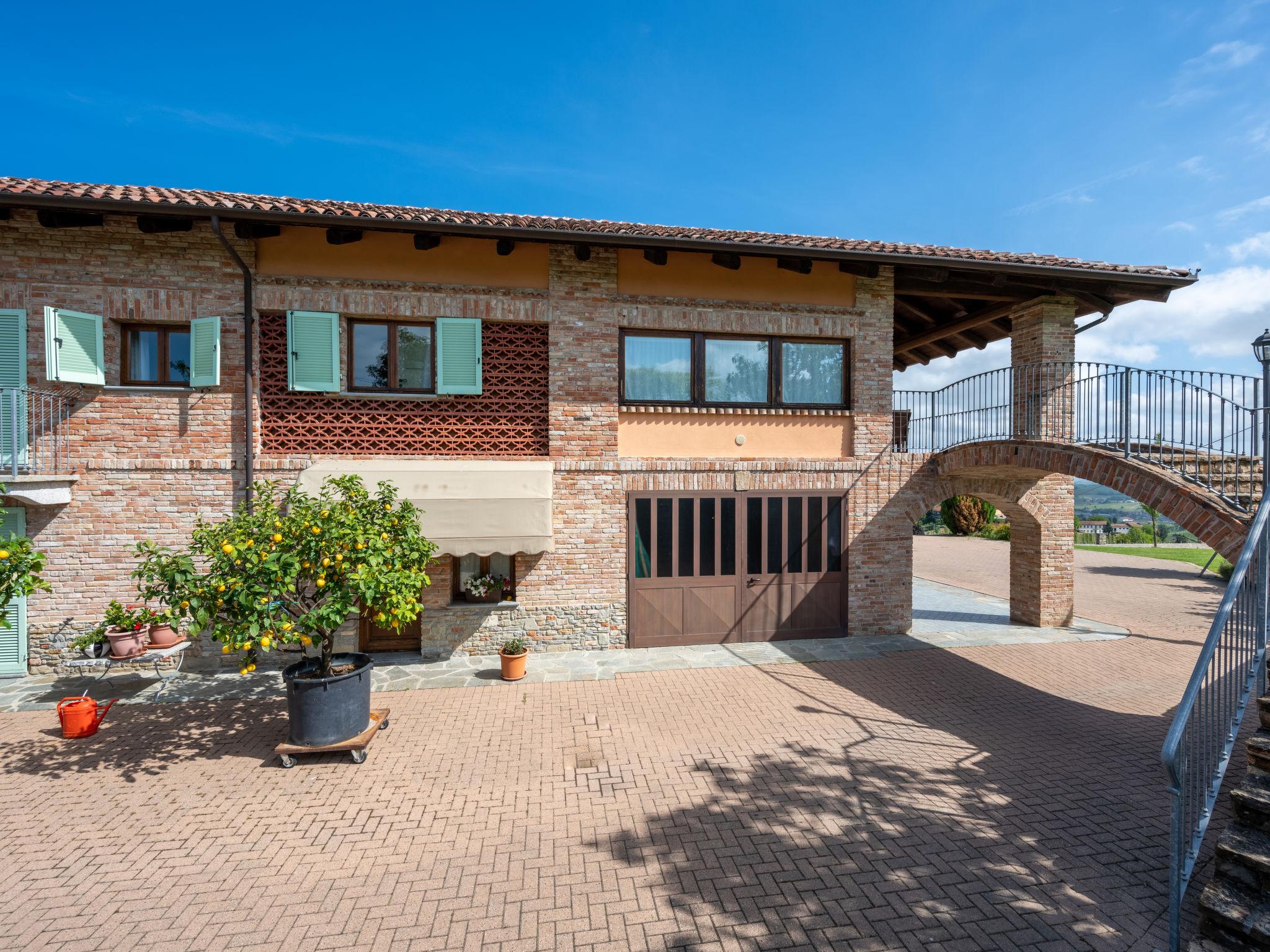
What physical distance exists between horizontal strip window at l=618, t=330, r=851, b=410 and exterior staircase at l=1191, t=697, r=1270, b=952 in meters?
8.20

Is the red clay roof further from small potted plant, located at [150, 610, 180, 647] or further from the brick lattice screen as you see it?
small potted plant, located at [150, 610, 180, 647]

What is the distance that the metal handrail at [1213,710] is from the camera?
3.99 m

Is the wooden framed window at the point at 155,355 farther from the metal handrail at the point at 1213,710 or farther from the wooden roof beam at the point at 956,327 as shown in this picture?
the wooden roof beam at the point at 956,327

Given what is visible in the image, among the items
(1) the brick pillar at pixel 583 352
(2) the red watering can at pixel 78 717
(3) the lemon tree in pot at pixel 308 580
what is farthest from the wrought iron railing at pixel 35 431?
(1) the brick pillar at pixel 583 352

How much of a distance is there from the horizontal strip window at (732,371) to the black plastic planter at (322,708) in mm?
6774

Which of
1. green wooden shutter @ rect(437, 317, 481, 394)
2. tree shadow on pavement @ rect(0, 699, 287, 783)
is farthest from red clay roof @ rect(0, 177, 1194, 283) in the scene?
tree shadow on pavement @ rect(0, 699, 287, 783)

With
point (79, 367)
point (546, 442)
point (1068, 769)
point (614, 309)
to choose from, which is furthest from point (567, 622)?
point (79, 367)

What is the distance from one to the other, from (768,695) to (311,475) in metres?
8.40

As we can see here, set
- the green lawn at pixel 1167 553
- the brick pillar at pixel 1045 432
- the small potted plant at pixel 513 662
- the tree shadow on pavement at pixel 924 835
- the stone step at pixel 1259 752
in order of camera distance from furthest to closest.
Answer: the green lawn at pixel 1167 553 → the brick pillar at pixel 1045 432 → the small potted plant at pixel 513 662 → the stone step at pixel 1259 752 → the tree shadow on pavement at pixel 924 835

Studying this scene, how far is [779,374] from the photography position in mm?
11336

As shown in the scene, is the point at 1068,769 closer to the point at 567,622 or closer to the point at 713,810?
the point at 713,810

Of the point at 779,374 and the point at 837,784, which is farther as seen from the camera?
the point at 779,374

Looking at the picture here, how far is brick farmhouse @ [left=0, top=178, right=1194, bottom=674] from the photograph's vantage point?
9195 mm

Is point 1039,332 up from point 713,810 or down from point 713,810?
up
